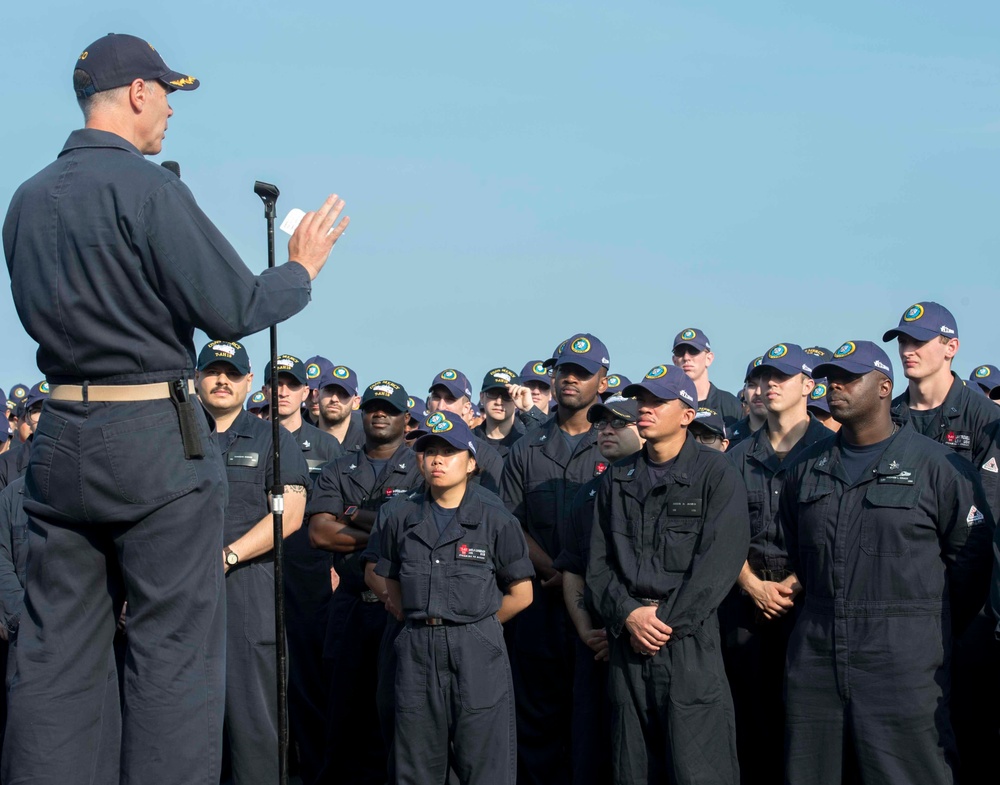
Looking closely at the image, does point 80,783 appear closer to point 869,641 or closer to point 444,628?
point 444,628

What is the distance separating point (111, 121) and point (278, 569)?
1994 mm

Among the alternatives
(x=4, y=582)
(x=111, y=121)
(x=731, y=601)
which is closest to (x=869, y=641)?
(x=731, y=601)

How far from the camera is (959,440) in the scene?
807 centimetres

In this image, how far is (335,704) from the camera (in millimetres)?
8602

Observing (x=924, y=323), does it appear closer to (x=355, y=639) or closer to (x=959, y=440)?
(x=959, y=440)

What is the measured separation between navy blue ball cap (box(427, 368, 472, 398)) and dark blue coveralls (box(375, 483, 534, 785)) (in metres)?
4.40

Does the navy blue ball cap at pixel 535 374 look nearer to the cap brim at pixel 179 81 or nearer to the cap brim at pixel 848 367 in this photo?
the cap brim at pixel 848 367

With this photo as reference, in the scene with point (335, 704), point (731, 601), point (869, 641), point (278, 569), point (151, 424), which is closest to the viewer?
point (151, 424)

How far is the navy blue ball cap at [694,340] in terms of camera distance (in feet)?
35.9

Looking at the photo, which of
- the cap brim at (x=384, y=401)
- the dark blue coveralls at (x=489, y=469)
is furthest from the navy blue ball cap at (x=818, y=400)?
the cap brim at (x=384, y=401)

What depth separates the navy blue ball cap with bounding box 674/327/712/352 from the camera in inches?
431

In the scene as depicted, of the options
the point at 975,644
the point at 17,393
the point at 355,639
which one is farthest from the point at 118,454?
the point at 17,393

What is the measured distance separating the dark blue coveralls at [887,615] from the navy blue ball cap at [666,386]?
1000mm

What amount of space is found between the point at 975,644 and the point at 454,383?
566 cm
